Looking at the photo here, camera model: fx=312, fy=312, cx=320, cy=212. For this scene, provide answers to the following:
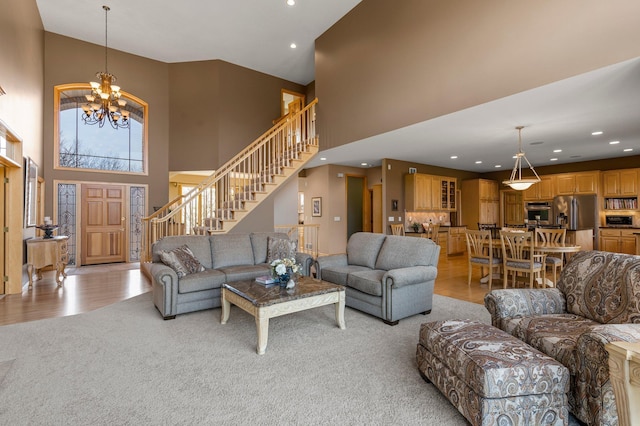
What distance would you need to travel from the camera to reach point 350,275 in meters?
3.88

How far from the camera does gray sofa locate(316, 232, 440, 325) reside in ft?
11.2

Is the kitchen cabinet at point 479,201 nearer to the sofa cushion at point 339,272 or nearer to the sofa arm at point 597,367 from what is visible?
the sofa cushion at point 339,272

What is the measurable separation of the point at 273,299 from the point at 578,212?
8817 millimetres

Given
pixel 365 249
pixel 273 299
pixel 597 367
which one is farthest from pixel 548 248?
pixel 273 299

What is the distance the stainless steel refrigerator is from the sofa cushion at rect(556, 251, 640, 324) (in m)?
6.54

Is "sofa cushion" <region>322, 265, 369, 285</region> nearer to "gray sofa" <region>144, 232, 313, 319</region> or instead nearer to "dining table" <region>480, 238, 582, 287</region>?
"gray sofa" <region>144, 232, 313, 319</region>

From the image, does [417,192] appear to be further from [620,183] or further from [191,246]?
[191,246]

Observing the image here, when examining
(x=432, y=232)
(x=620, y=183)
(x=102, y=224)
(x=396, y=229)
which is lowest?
(x=432, y=232)

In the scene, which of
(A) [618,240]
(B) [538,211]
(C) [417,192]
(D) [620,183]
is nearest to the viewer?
(A) [618,240]

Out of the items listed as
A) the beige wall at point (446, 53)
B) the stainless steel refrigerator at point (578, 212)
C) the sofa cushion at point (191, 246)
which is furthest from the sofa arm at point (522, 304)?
the stainless steel refrigerator at point (578, 212)

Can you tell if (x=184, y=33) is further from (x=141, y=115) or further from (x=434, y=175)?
(x=434, y=175)

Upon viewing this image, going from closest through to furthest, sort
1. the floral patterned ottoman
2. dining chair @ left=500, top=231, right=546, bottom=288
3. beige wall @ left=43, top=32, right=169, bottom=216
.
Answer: the floral patterned ottoman, dining chair @ left=500, top=231, right=546, bottom=288, beige wall @ left=43, top=32, right=169, bottom=216

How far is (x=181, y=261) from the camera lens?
153 inches

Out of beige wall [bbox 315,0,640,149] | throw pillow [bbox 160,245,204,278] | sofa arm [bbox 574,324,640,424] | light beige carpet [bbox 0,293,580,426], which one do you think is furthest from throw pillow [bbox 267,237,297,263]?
sofa arm [bbox 574,324,640,424]
